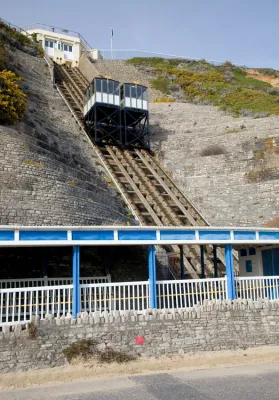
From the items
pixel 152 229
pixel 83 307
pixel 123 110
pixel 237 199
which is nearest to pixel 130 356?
pixel 83 307

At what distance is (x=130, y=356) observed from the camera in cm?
1079

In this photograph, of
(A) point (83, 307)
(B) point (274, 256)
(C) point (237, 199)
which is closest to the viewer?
(A) point (83, 307)

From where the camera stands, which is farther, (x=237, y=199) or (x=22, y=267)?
(x=237, y=199)

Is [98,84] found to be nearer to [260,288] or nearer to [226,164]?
[226,164]

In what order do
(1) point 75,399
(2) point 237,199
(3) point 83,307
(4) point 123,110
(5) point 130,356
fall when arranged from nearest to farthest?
1. (1) point 75,399
2. (5) point 130,356
3. (3) point 83,307
4. (2) point 237,199
5. (4) point 123,110

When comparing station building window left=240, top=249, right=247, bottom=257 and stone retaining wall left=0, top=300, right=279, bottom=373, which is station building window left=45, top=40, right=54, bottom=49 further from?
A: stone retaining wall left=0, top=300, right=279, bottom=373

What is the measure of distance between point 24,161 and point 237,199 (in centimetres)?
1380

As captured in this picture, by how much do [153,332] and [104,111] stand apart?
2595 centimetres

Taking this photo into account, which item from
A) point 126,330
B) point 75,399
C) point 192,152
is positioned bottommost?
point 75,399

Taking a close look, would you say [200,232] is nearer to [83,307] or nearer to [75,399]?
[83,307]

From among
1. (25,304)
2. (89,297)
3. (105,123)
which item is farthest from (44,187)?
(105,123)

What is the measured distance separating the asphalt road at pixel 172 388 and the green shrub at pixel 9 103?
49.5ft

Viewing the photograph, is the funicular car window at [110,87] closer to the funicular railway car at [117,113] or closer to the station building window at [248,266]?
the funicular railway car at [117,113]

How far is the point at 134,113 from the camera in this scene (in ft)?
114
